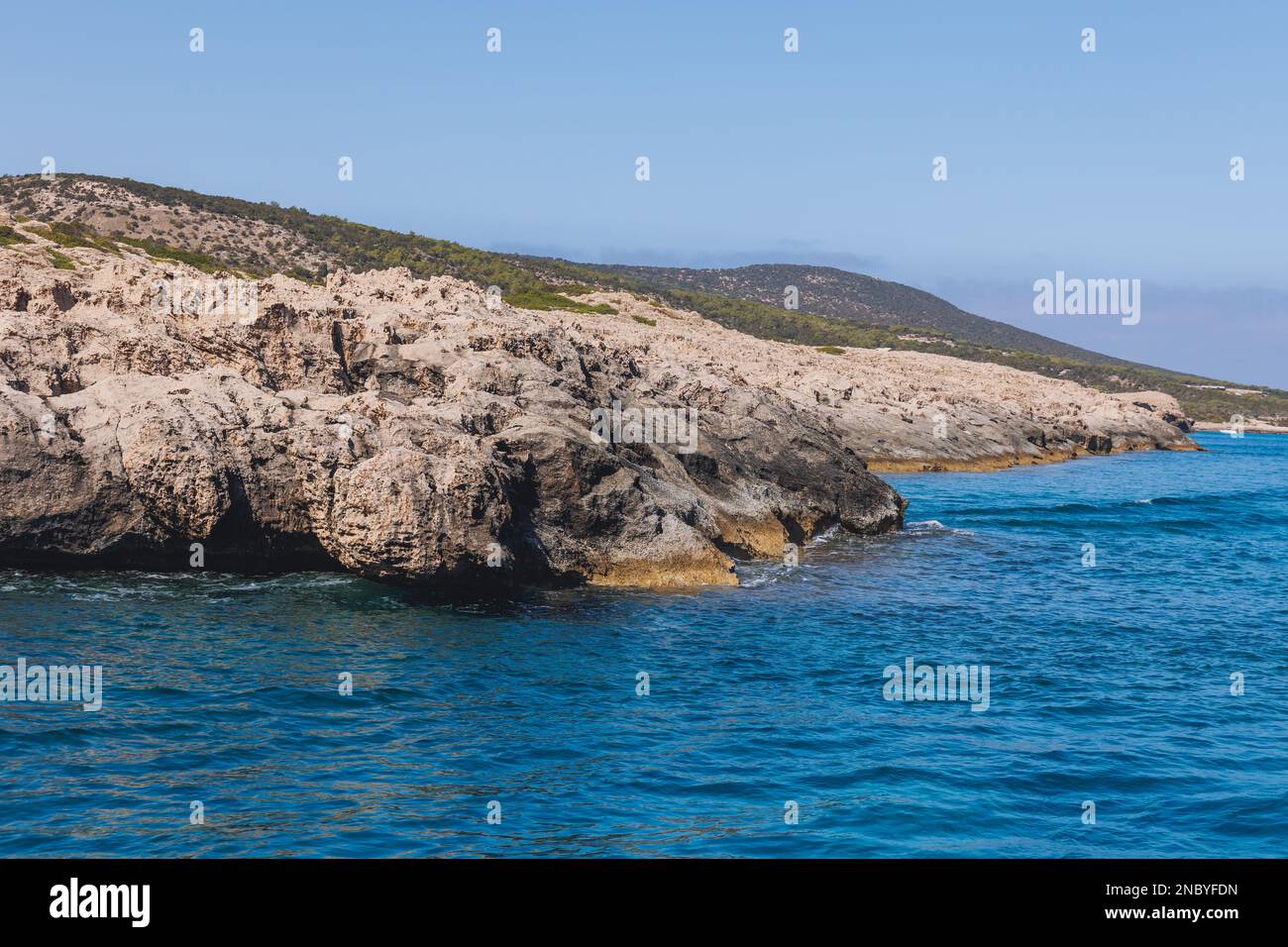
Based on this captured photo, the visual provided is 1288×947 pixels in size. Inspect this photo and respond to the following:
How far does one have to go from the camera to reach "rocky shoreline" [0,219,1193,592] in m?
28.5

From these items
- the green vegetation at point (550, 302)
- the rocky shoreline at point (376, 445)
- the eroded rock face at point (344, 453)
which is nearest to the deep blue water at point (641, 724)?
the eroded rock face at point (344, 453)

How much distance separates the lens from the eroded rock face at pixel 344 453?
1118 inches

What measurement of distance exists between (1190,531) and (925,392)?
55.9 metres

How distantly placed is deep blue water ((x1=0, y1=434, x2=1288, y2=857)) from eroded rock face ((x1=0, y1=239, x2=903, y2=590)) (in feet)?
4.65

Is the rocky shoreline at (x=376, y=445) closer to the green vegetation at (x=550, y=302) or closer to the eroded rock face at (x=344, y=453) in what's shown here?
the eroded rock face at (x=344, y=453)

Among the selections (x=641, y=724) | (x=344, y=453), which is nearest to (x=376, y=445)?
(x=344, y=453)

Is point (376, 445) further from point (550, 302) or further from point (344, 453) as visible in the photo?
point (550, 302)

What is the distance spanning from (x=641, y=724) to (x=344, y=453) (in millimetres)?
13362

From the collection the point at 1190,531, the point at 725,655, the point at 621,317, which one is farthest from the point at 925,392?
the point at 725,655

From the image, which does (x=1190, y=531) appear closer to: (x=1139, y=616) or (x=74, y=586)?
(x=1139, y=616)

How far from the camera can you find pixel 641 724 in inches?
824

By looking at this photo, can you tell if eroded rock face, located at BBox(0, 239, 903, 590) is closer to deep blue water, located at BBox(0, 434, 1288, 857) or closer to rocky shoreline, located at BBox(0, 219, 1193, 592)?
rocky shoreline, located at BBox(0, 219, 1193, 592)

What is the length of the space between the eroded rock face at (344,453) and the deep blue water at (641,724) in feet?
4.65
